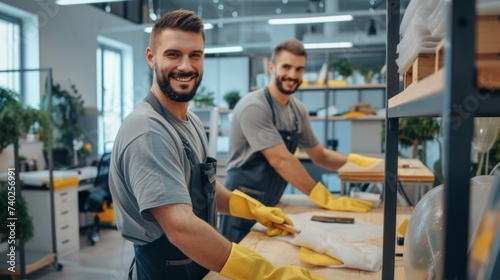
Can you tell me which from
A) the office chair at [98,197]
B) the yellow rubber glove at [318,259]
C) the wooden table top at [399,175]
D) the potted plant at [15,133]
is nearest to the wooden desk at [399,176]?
the wooden table top at [399,175]

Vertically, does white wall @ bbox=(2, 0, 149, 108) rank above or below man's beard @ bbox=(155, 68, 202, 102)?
above

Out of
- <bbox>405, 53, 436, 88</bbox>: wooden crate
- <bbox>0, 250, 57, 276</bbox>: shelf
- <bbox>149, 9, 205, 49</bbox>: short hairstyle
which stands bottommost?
<bbox>0, 250, 57, 276</bbox>: shelf

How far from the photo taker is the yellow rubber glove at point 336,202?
1.99 metres

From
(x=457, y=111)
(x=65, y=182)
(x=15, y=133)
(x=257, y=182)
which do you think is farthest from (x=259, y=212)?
(x=65, y=182)

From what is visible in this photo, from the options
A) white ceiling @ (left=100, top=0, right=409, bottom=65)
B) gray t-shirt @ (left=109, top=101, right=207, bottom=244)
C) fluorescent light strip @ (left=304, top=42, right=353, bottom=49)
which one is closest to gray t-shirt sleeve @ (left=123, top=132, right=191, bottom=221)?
gray t-shirt @ (left=109, top=101, right=207, bottom=244)

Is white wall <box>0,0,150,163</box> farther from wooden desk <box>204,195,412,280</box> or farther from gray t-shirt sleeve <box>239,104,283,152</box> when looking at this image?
wooden desk <box>204,195,412,280</box>

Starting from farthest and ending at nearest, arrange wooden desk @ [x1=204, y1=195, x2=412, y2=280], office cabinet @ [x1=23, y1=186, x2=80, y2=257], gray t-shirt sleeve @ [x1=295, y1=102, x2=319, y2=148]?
office cabinet @ [x1=23, y1=186, x2=80, y2=257]
gray t-shirt sleeve @ [x1=295, y1=102, x2=319, y2=148]
wooden desk @ [x1=204, y1=195, x2=412, y2=280]

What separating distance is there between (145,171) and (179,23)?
1.64ft

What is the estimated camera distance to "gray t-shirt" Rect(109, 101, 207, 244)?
1.08 meters

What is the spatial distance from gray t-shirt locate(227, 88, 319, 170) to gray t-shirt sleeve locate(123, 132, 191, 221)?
42.8 inches

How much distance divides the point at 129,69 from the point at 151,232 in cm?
729

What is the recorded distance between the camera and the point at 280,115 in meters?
2.42

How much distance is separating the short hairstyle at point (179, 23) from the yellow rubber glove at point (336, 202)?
3.45 feet

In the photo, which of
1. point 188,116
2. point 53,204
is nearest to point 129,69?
point 53,204
